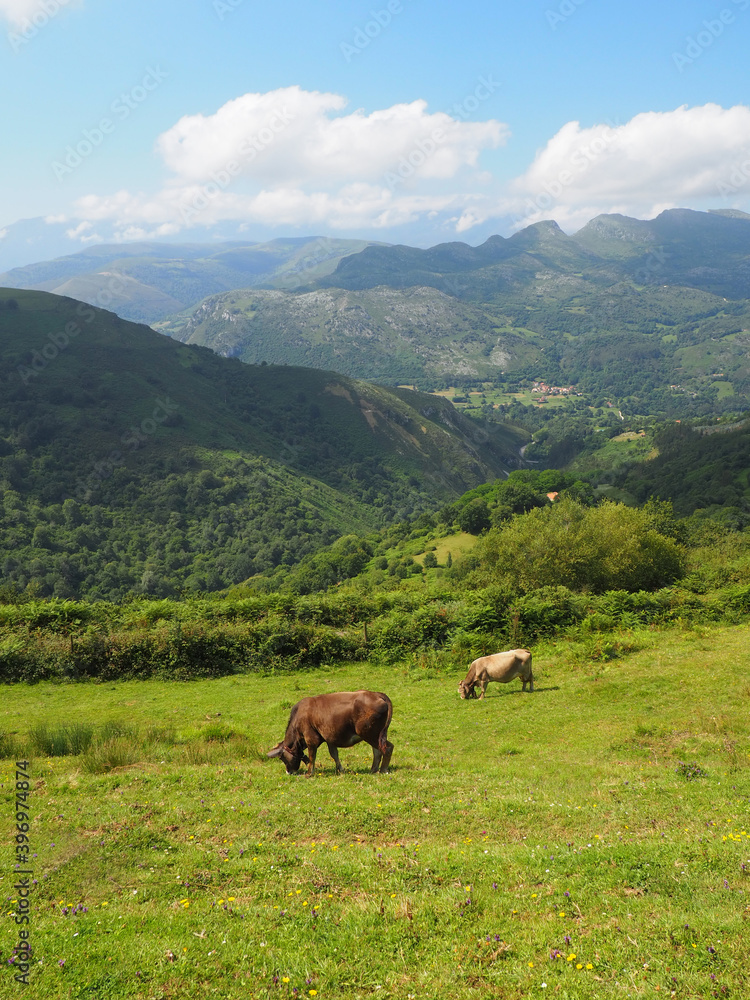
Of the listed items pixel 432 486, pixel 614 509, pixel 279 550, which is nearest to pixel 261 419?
pixel 432 486

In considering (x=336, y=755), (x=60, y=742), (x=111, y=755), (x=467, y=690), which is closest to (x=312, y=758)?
(x=336, y=755)

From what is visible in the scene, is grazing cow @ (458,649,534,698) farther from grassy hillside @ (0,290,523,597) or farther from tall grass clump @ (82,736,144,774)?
grassy hillside @ (0,290,523,597)

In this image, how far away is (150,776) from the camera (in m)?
14.2

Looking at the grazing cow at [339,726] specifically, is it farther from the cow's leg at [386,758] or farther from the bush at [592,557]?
the bush at [592,557]

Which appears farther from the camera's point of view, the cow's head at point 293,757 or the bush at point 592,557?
the bush at point 592,557

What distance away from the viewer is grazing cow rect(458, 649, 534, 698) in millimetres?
23719

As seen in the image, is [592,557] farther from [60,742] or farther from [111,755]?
Answer: [60,742]

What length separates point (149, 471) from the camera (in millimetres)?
132000

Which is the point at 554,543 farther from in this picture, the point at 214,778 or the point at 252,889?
the point at 252,889

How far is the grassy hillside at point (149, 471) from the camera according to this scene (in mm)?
106938

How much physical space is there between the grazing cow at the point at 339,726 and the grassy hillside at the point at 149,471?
9199cm

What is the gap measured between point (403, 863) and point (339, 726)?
561cm

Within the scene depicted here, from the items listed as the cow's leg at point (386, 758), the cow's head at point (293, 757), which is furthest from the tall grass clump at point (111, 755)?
the cow's leg at point (386, 758)

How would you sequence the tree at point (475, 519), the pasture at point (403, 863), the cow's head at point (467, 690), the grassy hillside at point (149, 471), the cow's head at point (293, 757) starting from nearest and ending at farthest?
the pasture at point (403, 863) < the cow's head at point (293, 757) < the cow's head at point (467, 690) < the tree at point (475, 519) < the grassy hillside at point (149, 471)
